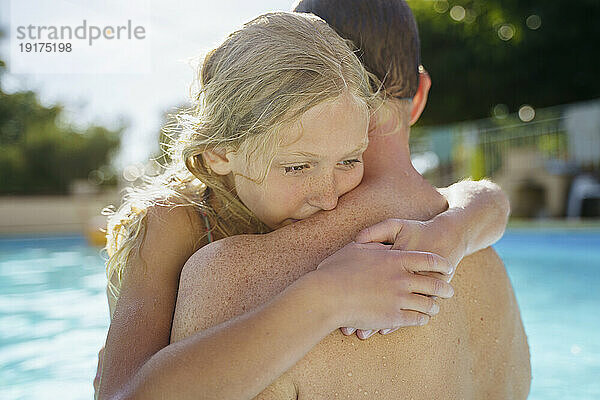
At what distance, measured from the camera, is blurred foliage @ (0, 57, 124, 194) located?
19.3m

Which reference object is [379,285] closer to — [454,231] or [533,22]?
[454,231]

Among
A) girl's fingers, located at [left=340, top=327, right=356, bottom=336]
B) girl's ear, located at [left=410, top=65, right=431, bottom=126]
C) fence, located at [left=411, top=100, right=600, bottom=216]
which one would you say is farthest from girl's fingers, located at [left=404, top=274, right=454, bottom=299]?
fence, located at [left=411, top=100, right=600, bottom=216]

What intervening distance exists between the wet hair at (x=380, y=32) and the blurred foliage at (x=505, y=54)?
54.8ft

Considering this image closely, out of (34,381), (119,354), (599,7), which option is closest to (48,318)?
(34,381)

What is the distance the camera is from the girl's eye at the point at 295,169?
1327 mm

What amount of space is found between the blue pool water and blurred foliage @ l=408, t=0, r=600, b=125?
881 centimetres

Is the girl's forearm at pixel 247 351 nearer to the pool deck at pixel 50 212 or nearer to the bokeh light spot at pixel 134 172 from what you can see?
the bokeh light spot at pixel 134 172

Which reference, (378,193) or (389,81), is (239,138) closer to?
(378,193)

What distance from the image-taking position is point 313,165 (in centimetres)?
132

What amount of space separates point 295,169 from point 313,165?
0.15 feet

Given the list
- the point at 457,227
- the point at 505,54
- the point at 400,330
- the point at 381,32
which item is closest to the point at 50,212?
the point at 505,54

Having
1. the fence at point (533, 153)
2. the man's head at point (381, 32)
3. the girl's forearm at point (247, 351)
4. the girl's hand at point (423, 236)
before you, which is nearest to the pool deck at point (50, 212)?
the fence at point (533, 153)

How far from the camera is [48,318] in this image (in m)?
6.36

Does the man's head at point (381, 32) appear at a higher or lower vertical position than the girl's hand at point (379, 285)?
higher
